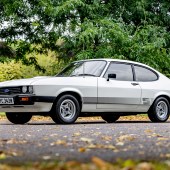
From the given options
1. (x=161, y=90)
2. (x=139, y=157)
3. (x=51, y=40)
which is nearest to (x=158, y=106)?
(x=161, y=90)

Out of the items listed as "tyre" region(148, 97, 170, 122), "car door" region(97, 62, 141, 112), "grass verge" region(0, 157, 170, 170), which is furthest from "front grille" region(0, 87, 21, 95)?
"grass verge" region(0, 157, 170, 170)

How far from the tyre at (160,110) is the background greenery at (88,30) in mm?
8224

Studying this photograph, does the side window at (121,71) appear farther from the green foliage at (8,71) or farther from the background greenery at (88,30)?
the green foliage at (8,71)

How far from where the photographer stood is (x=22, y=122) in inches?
522

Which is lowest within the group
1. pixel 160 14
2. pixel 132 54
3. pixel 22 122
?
pixel 22 122

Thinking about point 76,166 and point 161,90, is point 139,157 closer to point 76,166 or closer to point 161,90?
point 76,166

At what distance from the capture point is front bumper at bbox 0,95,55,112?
12047mm

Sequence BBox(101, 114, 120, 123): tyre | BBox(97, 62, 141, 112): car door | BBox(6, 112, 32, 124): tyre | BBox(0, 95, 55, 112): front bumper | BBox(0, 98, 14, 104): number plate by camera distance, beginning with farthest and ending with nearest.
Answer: BBox(101, 114, 120, 123): tyre, BBox(6, 112, 32, 124): tyre, BBox(97, 62, 141, 112): car door, BBox(0, 98, 14, 104): number plate, BBox(0, 95, 55, 112): front bumper

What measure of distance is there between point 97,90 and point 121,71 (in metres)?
1.03

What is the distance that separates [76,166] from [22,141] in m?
2.94

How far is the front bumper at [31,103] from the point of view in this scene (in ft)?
39.5

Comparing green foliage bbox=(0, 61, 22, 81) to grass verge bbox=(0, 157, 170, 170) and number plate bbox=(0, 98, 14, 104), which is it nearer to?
number plate bbox=(0, 98, 14, 104)

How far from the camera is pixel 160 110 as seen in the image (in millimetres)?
13930

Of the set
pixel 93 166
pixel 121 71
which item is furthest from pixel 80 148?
pixel 121 71
